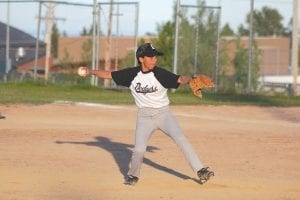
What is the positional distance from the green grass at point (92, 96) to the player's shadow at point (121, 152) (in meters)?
7.11

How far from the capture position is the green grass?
67.9ft

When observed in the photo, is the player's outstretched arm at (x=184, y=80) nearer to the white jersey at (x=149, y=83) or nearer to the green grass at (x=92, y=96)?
the white jersey at (x=149, y=83)

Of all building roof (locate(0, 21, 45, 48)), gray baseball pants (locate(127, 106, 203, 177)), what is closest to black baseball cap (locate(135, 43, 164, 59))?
gray baseball pants (locate(127, 106, 203, 177))

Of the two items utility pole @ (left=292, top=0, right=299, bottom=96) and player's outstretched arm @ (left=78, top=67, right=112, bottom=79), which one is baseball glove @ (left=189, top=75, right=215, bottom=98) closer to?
player's outstretched arm @ (left=78, top=67, right=112, bottom=79)

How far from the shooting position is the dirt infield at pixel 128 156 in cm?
837

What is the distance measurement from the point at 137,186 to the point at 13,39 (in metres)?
24.5

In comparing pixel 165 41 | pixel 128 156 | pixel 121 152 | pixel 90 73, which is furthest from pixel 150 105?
pixel 165 41

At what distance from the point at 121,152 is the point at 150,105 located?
9.52 feet

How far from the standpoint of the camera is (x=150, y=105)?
28.5ft

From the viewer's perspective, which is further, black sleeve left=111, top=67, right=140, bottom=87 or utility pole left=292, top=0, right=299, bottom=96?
utility pole left=292, top=0, right=299, bottom=96

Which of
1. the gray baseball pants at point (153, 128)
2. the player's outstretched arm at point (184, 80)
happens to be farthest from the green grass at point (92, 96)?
the player's outstretched arm at point (184, 80)

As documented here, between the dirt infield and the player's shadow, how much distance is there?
0.01 meters

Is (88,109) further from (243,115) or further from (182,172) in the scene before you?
(182,172)

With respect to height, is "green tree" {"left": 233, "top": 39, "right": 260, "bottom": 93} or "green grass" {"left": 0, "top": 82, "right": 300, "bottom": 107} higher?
"green tree" {"left": 233, "top": 39, "right": 260, "bottom": 93}
